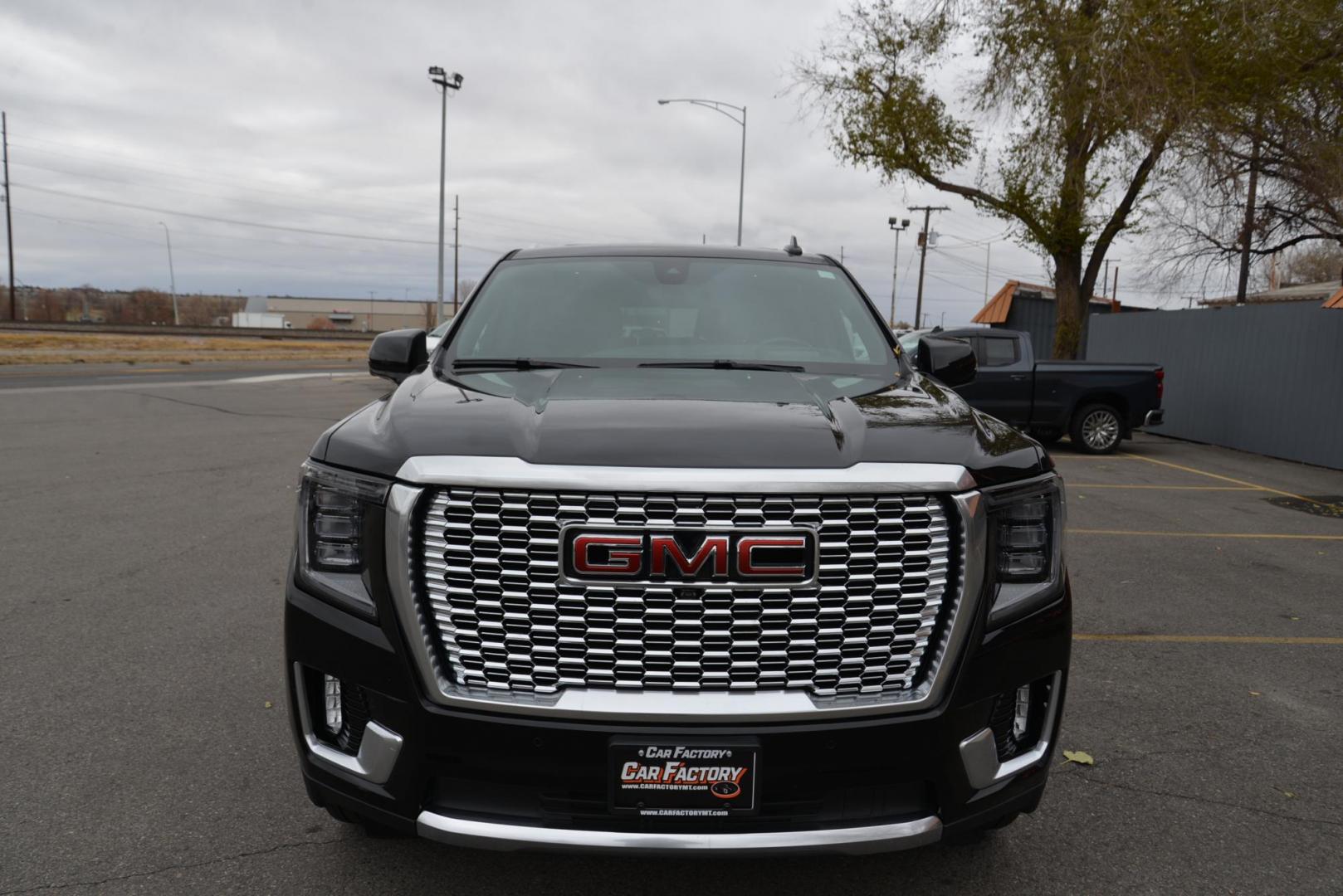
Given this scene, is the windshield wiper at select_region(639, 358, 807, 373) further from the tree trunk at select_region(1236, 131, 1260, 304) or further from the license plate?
the tree trunk at select_region(1236, 131, 1260, 304)

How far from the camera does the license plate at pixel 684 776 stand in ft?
7.51

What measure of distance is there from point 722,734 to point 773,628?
0.88 ft

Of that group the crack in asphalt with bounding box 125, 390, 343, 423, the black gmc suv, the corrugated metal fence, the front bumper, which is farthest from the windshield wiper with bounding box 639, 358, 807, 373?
the corrugated metal fence

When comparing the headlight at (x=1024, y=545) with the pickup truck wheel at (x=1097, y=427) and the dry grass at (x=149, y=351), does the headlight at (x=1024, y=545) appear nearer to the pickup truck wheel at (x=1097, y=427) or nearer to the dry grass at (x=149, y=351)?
the pickup truck wheel at (x=1097, y=427)

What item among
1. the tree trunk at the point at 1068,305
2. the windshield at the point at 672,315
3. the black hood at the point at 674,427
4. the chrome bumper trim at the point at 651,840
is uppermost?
the tree trunk at the point at 1068,305

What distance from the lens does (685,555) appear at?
2.29 meters

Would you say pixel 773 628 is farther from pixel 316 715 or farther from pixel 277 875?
pixel 277 875

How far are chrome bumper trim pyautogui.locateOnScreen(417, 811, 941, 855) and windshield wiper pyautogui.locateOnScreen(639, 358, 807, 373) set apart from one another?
1575 millimetres

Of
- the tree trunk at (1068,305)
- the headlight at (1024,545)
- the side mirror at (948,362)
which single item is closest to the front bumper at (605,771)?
the headlight at (1024,545)

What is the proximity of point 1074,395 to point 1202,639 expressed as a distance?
387 inches

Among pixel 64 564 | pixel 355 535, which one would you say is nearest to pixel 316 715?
pixel 355 535

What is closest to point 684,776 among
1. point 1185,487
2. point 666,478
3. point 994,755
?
point 666,478

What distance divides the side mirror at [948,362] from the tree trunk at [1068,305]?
68.9ft

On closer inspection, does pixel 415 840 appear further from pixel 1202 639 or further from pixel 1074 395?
pixel 1074 395
